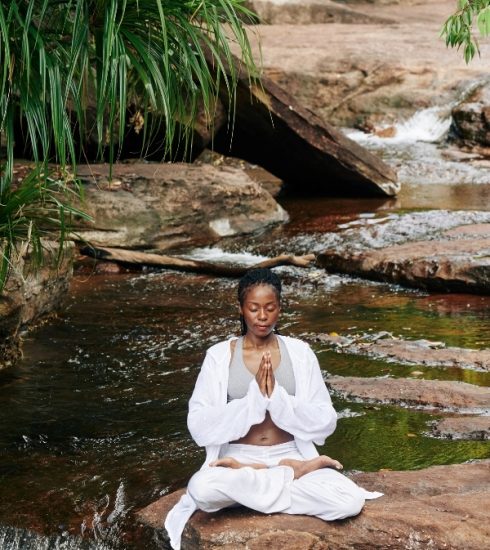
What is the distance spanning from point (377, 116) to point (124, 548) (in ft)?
48.7

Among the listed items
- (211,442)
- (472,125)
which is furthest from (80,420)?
(472,125)

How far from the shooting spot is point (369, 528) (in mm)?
4262

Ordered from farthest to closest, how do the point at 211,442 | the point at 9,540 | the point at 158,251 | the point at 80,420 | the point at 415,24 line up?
the point at 415,24 → the point at 158,251 → the point at 80,420 → the point at 9,540 → the point at 211,442

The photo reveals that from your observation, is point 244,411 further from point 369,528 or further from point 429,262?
point 429,262

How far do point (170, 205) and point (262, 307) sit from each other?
7355mm

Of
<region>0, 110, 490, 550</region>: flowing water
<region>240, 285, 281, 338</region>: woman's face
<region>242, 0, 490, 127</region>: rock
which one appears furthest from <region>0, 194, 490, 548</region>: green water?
<region>242, 0, 490, 127</region>: rock

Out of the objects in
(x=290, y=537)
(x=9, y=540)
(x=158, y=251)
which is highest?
(x=290, y=537)

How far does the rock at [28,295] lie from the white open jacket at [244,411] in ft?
8.32

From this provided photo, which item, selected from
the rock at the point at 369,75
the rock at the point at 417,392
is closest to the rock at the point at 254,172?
the rock at the point at 369,75

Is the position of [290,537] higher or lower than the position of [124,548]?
higher

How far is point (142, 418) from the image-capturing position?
6.36 metres

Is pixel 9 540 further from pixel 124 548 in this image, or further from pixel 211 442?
pixel 211 442

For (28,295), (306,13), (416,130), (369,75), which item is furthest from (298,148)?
(306,13)

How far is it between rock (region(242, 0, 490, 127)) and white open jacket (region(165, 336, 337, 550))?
13.9 meters
